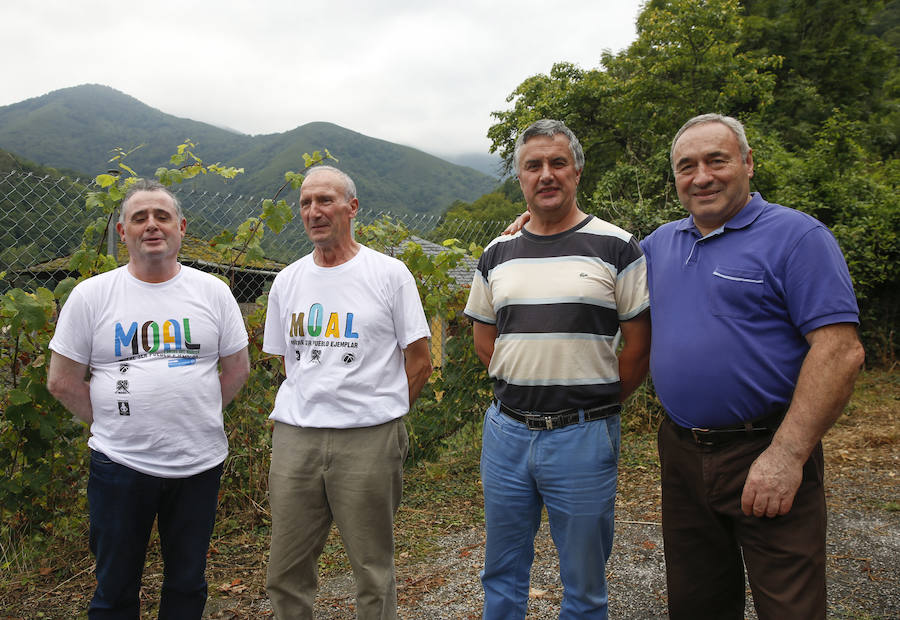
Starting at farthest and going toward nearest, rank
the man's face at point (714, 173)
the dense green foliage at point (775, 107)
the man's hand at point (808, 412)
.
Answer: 1. the dense green foliage at point (775, 107)
2. the man's face at point (714, 173)
3. the man's hand at point (808, 412)

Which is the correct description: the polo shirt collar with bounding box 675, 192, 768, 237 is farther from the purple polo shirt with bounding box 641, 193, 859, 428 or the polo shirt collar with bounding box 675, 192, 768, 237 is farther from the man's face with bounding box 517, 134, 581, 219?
the man's face with bounding box 517, 134, 581, 219

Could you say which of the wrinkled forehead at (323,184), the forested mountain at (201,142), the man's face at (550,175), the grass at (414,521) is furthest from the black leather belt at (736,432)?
the forested mountain at (201,142)

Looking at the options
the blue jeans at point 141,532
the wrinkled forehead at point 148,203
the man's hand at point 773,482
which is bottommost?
the blue jeans at point 141,532

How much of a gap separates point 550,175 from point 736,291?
2.43 feet

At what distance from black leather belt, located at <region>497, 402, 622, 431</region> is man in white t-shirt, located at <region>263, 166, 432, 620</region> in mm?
519

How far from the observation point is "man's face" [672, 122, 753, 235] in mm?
1999

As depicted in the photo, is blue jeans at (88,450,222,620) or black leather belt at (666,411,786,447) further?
blue jeans at (88,450,222,620)

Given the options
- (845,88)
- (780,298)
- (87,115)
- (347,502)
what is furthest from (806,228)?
(87,115)

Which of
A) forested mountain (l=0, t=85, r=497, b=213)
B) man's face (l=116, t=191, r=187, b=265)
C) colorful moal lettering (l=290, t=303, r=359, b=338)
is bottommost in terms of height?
colorful moal lettering (l=290, t=303, r=359, b=338)

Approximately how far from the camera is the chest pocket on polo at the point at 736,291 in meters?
1.88

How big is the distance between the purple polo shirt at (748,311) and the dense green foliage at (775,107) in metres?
5.81

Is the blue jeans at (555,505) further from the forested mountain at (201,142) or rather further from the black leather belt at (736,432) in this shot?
the forested mountain at (201,142)

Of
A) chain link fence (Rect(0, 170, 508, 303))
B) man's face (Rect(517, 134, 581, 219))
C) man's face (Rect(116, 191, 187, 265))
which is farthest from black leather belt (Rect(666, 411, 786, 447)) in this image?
chain link fence (Rect(0, 170, 508, 303))

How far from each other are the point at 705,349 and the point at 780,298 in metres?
0.26
